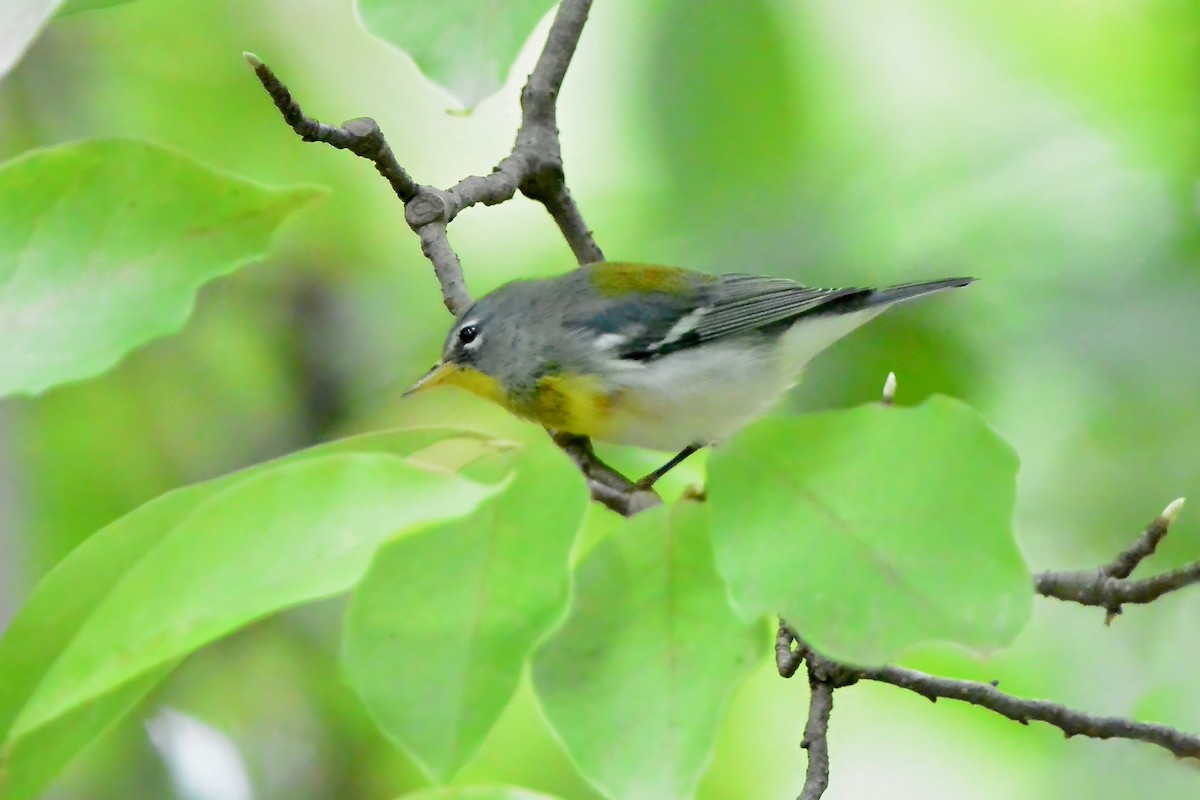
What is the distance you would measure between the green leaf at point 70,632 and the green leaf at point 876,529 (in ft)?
0.43

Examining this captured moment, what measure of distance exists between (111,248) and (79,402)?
4.34 ft

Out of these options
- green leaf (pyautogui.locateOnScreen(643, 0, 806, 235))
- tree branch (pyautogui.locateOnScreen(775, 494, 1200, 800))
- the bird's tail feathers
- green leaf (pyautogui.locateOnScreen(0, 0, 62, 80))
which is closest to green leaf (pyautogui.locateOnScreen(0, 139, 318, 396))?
green leaf (pyautogui.locateOnScreen(0, 0, 62, 80))

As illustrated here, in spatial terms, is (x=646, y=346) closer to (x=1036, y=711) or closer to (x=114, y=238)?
(x=1036, y=711)

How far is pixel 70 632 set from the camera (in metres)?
0.36

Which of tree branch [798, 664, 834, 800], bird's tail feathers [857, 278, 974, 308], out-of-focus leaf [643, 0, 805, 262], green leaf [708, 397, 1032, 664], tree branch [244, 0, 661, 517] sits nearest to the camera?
green leaf [708, 397, 1032, 664]

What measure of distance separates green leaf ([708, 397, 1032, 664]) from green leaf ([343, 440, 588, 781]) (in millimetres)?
52

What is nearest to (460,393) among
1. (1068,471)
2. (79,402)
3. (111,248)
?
(79,402)

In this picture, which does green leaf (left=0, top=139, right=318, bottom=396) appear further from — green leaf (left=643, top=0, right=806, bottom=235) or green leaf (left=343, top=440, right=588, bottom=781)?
green leaf (left=643, top=0, right=806, bottom=235)

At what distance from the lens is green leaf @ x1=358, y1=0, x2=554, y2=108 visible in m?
0.36

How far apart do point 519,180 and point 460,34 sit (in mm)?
576

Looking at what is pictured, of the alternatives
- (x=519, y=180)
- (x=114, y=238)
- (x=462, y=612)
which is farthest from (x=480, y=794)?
(x=519, y=180)

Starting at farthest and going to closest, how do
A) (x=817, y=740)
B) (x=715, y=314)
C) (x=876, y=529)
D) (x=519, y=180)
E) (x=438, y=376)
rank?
(x=715, y=314) → (x=438, y=376) → (x=519, y=180) → (x=817, y=740) → (x=876, y=529)

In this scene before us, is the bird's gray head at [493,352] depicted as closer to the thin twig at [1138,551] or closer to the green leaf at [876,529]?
the thin twig at [1138,551]

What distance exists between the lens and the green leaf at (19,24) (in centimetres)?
34
